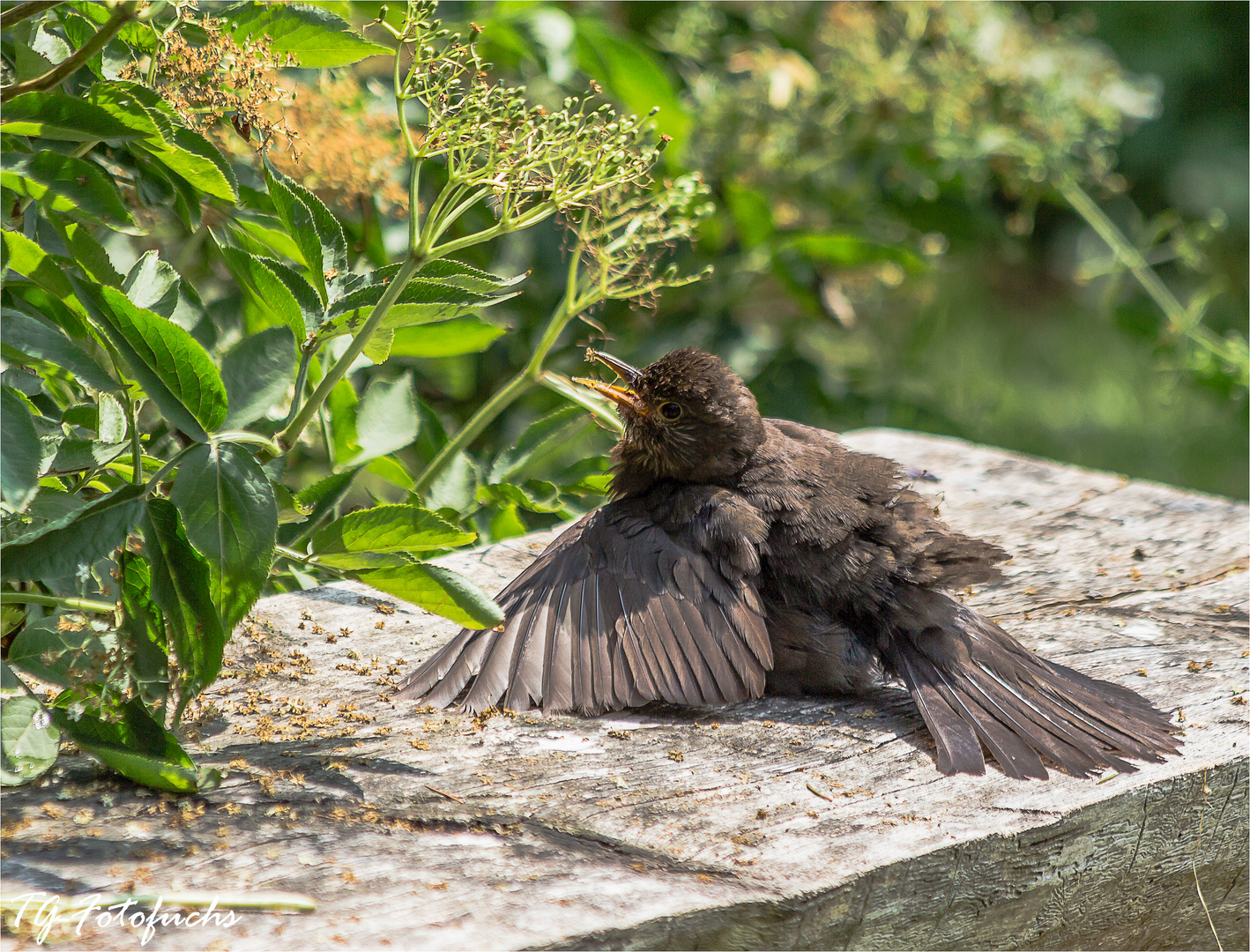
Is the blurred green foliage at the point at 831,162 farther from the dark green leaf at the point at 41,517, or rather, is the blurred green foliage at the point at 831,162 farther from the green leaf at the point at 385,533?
the dark green leaf at the point at 41,517

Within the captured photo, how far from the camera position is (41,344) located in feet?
5.25

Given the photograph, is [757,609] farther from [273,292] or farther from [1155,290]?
[1155,290]

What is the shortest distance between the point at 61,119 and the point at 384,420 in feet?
3.53

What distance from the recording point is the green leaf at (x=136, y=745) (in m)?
1.63

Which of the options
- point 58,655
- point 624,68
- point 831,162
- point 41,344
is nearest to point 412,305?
point 41,344

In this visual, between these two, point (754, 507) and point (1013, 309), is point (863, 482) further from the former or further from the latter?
point (1013, 309)

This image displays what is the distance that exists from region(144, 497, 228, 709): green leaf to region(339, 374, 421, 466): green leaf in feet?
2.81

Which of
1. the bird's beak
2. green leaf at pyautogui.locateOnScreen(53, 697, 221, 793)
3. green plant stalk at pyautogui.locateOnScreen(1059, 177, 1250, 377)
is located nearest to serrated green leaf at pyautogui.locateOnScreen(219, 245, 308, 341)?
green leaf at pyautogui.locateOnScreen(53, 697, 221, 793)

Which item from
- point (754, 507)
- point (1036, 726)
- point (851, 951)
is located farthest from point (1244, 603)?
point (851, 951)

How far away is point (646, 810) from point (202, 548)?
2.60 feet

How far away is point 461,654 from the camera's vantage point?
2.14 metres

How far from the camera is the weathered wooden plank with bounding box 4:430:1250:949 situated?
4.98 feet

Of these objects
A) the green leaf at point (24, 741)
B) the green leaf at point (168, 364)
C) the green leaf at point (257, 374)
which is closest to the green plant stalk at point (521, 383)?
the green leaf at point (257, 374)

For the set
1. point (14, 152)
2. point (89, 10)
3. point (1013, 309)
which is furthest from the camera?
point (1013, 309)
